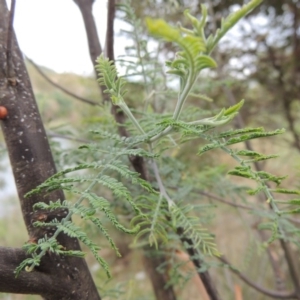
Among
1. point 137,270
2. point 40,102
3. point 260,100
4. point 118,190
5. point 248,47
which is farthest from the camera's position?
point 137,270

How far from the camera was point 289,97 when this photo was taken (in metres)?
1.69

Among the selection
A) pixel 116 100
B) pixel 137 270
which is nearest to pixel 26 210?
pixel 116 100

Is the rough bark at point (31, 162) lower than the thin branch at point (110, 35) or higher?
lower

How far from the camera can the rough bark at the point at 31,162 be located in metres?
0.37

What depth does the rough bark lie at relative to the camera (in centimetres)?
37

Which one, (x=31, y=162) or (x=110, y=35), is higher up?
(x=110, y=35)

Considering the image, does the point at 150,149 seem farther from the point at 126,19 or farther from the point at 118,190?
the point at 126,19

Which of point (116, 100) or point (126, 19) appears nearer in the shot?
point (116, 100)

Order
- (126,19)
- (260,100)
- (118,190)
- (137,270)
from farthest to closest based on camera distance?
1. (137,270)
2. (260,100)
3. (126,19)
4. (118,190)

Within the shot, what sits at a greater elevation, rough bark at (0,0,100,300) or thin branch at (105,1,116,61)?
thin branch at (105,1,116,61)

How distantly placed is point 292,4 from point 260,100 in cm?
48

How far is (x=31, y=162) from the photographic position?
0.39 meters

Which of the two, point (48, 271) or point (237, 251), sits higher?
point (48, 271)

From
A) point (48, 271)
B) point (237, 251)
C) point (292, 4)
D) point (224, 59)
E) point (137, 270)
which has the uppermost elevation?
point (292, 4)
